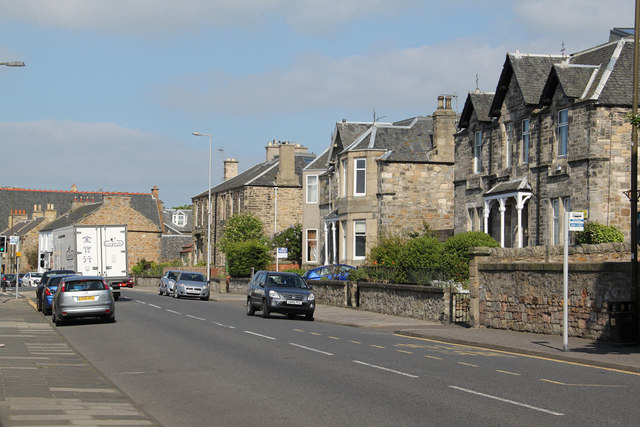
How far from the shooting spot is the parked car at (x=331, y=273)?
40281 mm

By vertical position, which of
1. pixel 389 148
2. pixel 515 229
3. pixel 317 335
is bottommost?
pixel 317 335

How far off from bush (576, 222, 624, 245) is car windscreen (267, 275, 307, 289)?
1055 cm

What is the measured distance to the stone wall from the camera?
19828 mm

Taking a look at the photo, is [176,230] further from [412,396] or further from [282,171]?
[412,396]

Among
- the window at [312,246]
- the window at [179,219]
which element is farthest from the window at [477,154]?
the window at [179,219]

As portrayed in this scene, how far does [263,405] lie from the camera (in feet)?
36.0

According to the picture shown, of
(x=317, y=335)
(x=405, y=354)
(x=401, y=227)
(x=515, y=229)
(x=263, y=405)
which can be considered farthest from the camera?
(x=401, y=227)

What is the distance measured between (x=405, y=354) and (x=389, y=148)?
3203 cm

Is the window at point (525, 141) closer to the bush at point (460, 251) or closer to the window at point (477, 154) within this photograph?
the window at point (477, 154)

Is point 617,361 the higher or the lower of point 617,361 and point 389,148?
the lower

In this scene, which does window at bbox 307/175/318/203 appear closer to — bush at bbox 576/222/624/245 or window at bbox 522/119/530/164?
window at bbox 522/119/530/164

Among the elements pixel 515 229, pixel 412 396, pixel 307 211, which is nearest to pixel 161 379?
pixel 412 396

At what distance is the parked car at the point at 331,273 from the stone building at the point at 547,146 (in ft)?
20.5

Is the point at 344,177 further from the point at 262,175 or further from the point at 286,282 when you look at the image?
the point at 262,175
